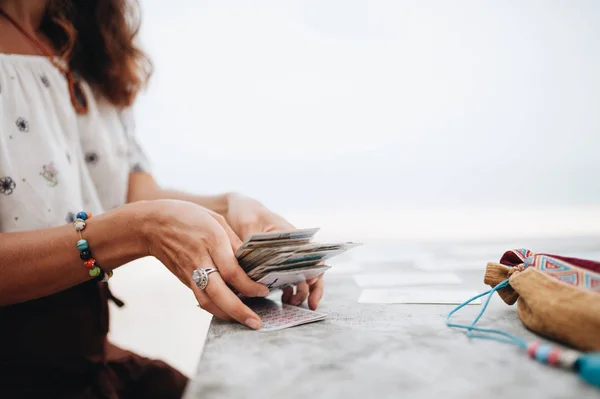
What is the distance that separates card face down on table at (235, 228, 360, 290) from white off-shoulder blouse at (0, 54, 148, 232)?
481mm

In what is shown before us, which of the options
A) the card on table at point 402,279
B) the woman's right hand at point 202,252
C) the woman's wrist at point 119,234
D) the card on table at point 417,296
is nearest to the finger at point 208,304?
the woman's right hand at point 202,252

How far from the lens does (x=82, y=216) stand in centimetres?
78

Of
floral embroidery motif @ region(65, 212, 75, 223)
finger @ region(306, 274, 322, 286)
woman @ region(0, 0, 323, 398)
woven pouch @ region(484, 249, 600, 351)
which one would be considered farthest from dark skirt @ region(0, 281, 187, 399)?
woven pouch @ region(484, 249, 600, 351)

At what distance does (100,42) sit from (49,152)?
457 mm

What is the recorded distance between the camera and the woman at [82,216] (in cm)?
74

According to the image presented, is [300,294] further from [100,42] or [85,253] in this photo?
[100,42]

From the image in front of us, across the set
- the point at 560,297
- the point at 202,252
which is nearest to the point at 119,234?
the point at 202,252

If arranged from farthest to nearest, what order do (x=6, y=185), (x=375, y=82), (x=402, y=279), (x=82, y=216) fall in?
(x=375, y=82) < (x=402, y=279) < (x=6, y=185) < (x=82, y=216)

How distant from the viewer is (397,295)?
89 centimetres

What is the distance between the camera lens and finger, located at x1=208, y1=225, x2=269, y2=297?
69cm

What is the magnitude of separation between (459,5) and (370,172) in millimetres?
1278

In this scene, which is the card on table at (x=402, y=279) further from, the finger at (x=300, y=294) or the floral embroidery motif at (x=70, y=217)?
A: the floral embroidery motif at (x=70, y=217)

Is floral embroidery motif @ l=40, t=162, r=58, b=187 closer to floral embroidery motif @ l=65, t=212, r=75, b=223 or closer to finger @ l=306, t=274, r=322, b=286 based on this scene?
floral embroidery motif @ l=65, t=212, r=75, b=223

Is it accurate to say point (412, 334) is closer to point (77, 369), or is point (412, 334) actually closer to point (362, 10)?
point (77, 369)
